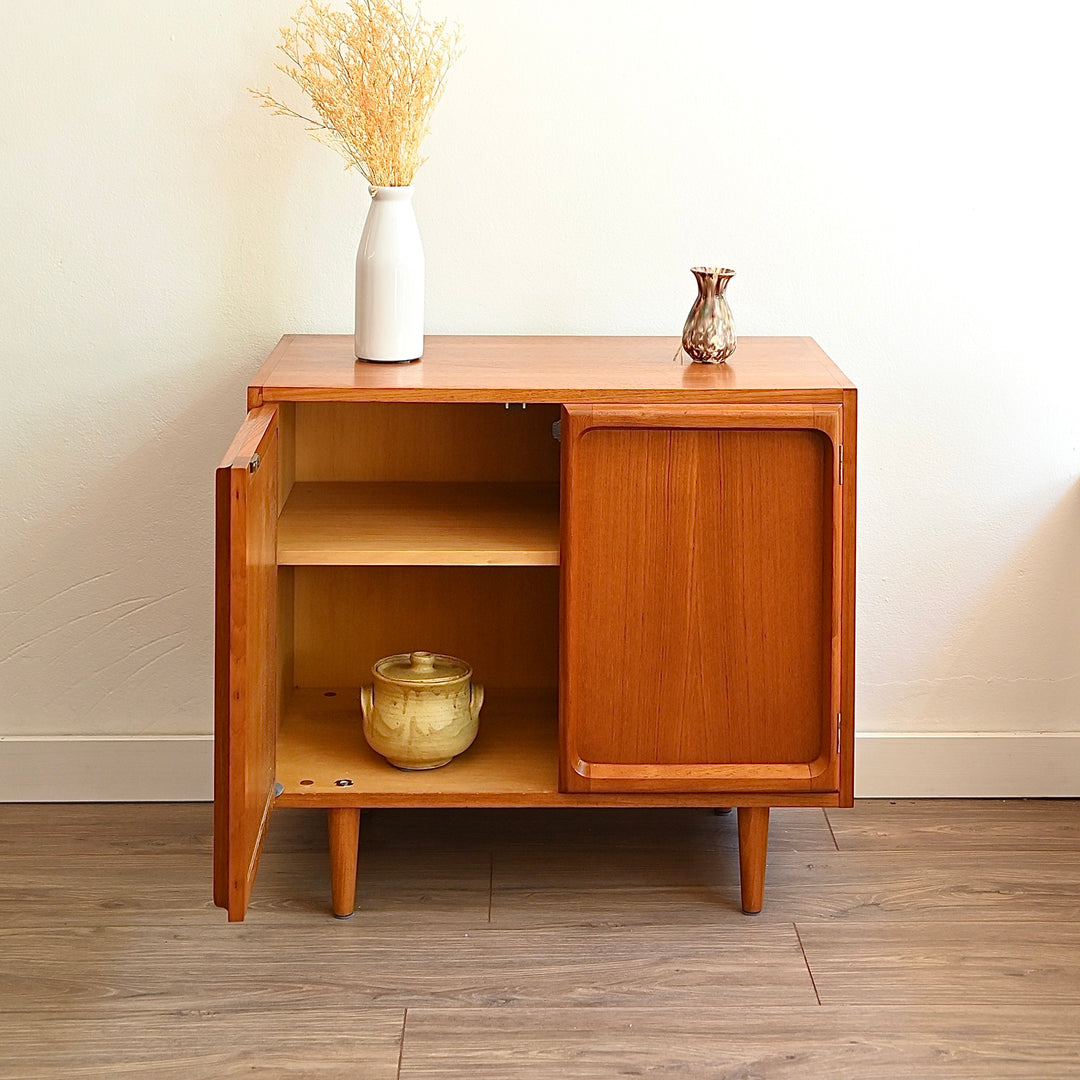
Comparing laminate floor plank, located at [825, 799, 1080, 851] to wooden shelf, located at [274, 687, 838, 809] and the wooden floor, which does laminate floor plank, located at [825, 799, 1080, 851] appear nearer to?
the wooden floor

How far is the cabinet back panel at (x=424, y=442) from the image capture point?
2.12 m

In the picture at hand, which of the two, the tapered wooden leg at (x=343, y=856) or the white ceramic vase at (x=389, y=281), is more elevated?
the white ceramic vase at (x=389, y=281)

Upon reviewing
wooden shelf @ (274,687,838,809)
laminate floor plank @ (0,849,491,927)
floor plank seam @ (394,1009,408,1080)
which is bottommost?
floor plank seam @ (394,1009,408,1080)

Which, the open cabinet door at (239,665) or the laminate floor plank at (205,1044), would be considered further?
the laminate floor plank at (205,1044)

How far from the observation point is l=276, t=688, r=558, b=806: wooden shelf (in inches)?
72.1

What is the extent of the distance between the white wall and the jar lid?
42 centimetres

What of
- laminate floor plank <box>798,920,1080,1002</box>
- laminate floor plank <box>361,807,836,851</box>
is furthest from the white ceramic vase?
laminate floor plank <box>798,920,1080,1002</box>

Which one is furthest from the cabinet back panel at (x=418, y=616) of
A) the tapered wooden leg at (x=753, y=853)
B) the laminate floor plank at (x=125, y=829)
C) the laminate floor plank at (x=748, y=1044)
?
the laminate floor plank at (x=748, y=1044)

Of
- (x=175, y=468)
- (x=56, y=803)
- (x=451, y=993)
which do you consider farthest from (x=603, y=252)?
(x=56, y=803)

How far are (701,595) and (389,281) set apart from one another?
1.98 ft

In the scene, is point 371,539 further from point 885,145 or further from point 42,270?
point 885,145

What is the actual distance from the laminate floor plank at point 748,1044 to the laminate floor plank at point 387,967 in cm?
4

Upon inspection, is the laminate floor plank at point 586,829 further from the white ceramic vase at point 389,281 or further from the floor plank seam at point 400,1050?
the white ceramic vase at point 389,281

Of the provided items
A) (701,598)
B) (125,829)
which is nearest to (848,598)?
(701,598)
